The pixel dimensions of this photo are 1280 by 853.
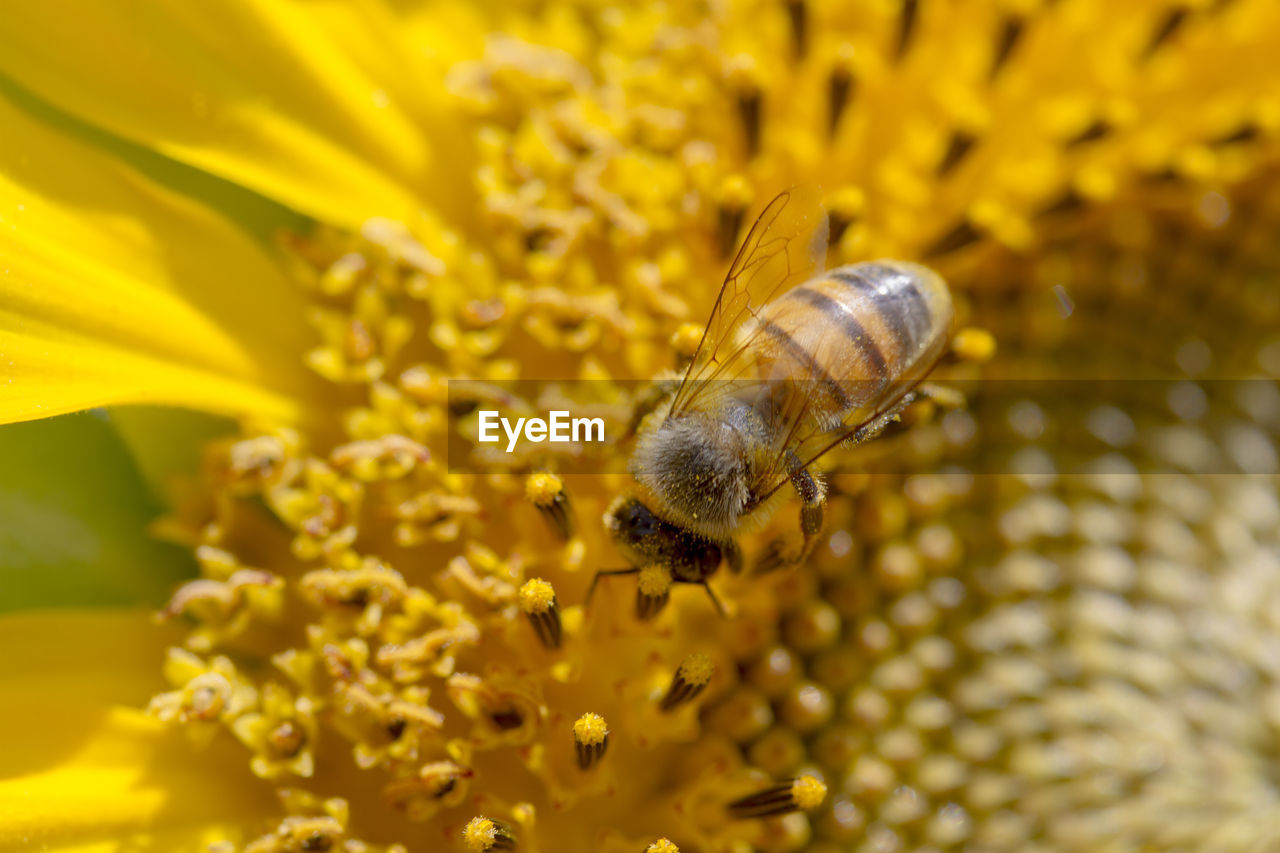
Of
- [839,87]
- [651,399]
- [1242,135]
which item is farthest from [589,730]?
[1242,135]

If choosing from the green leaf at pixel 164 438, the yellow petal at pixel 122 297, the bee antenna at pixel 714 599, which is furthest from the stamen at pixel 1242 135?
the green leaf at pixel 164 438

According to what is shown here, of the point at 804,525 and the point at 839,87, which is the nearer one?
the point at 804,525

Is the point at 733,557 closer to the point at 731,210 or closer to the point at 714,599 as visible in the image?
the point at 714,599

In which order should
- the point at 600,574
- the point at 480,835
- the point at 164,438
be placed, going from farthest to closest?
the point at 164,438, the point at 600,574, the point at 480,835

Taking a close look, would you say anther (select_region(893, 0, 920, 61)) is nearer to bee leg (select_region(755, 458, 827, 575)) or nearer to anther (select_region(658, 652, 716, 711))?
bee leg (select_region(755, 458, 827, 575))

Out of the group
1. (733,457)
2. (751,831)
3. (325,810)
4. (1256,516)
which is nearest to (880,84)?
(733,457)

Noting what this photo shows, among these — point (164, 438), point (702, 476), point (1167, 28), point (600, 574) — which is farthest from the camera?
point (1167, 28)
